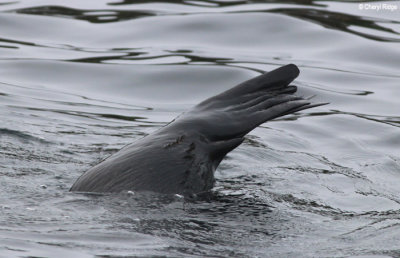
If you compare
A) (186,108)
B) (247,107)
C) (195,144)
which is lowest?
(186,108)

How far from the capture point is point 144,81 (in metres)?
8.41

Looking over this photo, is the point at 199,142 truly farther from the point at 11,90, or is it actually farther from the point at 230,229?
the point at 11,90

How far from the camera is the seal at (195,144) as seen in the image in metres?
4.70

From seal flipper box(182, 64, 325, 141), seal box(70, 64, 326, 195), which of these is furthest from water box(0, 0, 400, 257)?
seal flipper box(182, 64, 325, 141)

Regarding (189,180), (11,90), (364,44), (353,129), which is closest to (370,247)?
(189,180)

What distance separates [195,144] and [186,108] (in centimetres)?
285

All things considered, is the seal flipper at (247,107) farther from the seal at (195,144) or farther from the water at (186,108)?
the water at (186,108)

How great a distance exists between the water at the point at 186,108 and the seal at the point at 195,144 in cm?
10

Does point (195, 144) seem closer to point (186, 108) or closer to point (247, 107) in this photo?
point (247, 107)

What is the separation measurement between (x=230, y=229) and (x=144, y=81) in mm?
4154

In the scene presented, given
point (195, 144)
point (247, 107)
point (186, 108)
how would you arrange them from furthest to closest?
point (186, 108)
point (247, 107)
point (195, 144)

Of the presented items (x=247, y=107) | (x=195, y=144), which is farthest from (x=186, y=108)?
(x=195, y=144)

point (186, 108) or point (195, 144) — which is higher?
point (195, 144)

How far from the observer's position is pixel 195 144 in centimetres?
487
